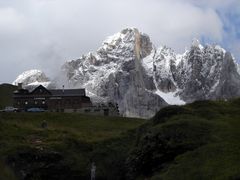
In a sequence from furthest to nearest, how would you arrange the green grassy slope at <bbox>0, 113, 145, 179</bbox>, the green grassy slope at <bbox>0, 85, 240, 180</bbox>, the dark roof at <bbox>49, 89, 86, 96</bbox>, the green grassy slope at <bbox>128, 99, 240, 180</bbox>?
1. the dark roof at <bbox>49, 89, 86, 96</bbox>
2. the green grassy slope at <bbox>0, 113, 145, 179</bbox>
3. the green grassy slope at <bbox>0, 85, 240, 180</bbox>
4. the green grassy slope at <bbox>128, 99, 240, 180</bbox>

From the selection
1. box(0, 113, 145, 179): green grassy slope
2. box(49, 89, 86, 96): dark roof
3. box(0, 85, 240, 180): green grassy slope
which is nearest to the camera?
box(0, 85, 240, 180): green grassy slope

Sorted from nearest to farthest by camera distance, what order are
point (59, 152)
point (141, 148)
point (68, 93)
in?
point (141, 148) < point (59, 152) < point (68, 93)

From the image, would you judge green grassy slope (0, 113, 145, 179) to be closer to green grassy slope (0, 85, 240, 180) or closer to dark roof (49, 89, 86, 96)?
green grassy slope (0, 85, 240, 180)

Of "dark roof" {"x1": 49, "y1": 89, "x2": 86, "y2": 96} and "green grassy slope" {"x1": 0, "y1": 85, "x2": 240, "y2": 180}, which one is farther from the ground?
"dark roof" {"x1": 49, "y1": 89, "x2": 86, "y2": 96}

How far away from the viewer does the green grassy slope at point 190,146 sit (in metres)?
47.4

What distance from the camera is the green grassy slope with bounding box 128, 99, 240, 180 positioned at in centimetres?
4738

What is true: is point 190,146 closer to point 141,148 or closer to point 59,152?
point 141,148

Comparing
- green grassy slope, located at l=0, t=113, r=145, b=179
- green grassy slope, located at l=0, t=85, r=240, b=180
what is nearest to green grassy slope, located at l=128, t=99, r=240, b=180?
green grassy slope, located at l=0, t=85, r=240, b=180

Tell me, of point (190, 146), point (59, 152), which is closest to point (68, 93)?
point (59, 152)

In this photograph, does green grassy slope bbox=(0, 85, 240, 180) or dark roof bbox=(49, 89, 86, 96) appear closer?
green grassy slope bbox=(0, 85, 240, 180)

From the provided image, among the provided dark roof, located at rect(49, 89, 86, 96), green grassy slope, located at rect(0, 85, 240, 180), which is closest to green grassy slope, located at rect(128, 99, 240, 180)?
green grassy slope, located at rect(0, 85, 240, 180)

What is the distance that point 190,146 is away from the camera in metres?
56.7

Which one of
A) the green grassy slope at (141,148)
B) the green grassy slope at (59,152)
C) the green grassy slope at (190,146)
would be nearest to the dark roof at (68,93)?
the green grassy slope at (141,148)

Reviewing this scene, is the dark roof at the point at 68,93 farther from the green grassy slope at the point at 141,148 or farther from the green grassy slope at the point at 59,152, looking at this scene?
the green grassy slope at the point at 59,152
